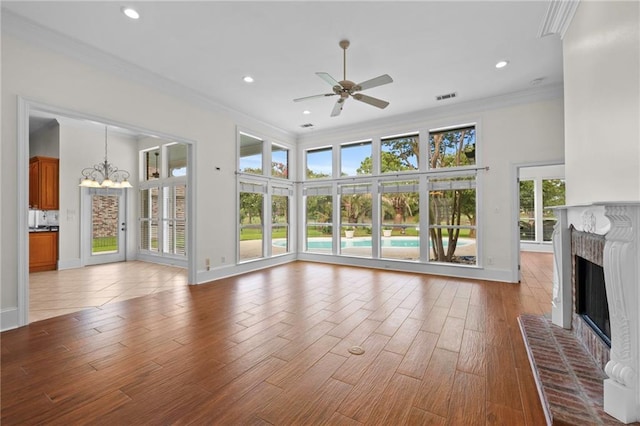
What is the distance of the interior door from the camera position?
6.71m

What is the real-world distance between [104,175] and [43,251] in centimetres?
201

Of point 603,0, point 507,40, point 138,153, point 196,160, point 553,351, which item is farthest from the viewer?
point 138,153

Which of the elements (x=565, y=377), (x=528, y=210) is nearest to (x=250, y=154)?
(x=565, y=377)

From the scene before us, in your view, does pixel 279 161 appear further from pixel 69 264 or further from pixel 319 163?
pixel 69 264

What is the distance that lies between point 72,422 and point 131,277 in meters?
4.45

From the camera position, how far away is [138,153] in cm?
761

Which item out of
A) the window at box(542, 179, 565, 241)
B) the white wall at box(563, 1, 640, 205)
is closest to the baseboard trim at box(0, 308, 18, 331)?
the white wall at box(563, 1, 640, 205)

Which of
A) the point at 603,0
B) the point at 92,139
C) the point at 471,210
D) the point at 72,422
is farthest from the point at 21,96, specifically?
the point at 471,210

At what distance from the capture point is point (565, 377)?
1966 millimetres

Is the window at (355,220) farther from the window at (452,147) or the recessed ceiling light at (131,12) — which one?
the recessed ceiling light at (131,12)

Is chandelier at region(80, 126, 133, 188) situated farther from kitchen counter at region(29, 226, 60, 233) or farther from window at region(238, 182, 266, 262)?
window at region(238, 182, 266, 262)

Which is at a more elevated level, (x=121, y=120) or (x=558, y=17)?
(x=558, y=17)

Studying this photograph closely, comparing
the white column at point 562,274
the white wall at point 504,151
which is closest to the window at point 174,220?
the white wall at point 504,151

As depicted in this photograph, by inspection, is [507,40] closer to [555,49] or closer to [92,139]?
[555,49]
